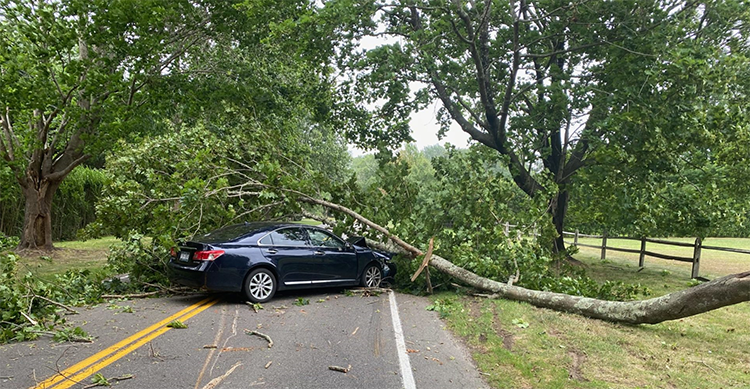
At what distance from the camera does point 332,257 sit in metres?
9.49

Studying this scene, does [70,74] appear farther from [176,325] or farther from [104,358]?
[104,358]

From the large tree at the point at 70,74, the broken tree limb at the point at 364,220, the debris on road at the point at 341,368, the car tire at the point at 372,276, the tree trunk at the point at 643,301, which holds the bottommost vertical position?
the debris on road at the point at 341,368

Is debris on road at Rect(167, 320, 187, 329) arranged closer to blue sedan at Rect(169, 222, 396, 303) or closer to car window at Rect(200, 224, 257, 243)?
blue sedan at Rect(169, 222, 396, 303)

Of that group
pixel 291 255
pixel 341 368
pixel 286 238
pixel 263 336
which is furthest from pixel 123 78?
pixel 341 368

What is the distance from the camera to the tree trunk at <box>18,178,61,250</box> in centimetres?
1473

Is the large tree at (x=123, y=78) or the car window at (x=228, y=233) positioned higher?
the large tree at (x=123, y=78)

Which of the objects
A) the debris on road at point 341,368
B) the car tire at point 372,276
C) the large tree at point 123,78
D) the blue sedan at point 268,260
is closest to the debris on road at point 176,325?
the blue sedan at point 268,260

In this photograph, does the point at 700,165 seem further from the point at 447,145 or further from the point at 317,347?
the point at 317,347

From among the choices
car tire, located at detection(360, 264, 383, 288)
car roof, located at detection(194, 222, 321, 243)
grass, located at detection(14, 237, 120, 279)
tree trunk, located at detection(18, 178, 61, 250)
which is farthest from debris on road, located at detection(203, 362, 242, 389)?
tree trunk, located at detection(18, 178, 61, 250)

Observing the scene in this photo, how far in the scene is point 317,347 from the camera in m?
5.82

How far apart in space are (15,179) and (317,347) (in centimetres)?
1362

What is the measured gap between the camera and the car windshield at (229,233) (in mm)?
8281

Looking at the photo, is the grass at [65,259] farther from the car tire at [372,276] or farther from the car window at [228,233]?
the car tire at [372,276]

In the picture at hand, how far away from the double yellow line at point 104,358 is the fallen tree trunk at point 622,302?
476 centimetres
